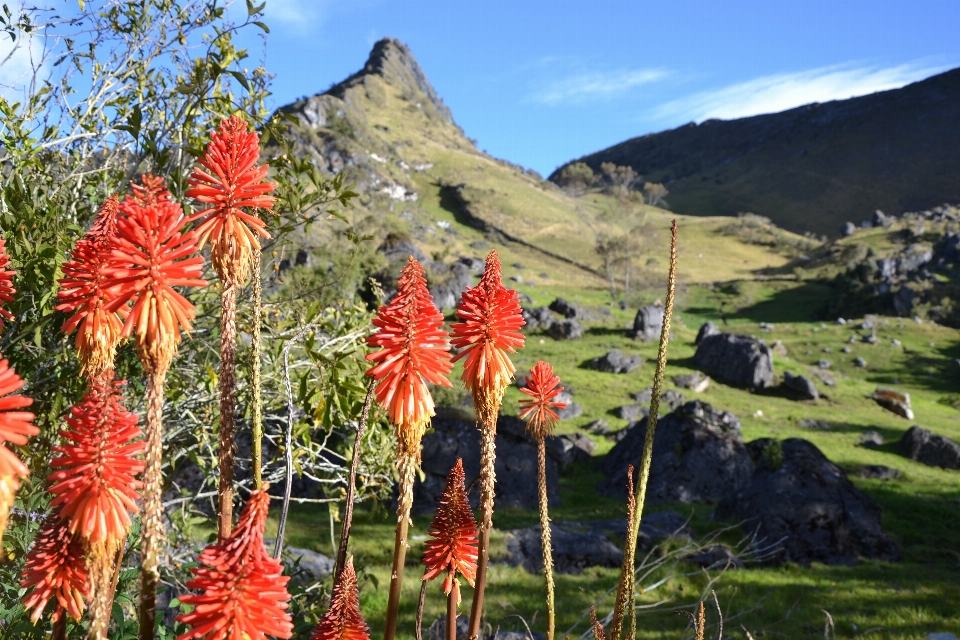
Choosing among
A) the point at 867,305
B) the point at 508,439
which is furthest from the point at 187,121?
the point at 867,305

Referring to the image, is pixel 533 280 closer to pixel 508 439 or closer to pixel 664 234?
pixel 664 234

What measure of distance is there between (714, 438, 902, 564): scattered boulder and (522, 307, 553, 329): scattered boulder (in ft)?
95.4

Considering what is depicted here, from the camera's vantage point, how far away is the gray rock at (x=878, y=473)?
23359 mm

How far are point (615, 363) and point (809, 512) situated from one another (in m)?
21.2

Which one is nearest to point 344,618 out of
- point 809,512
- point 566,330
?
point 809,512

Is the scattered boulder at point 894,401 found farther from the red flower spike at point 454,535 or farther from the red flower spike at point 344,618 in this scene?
the red flower spike at point 344,618

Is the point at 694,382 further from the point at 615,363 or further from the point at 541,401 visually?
the point at 541,401

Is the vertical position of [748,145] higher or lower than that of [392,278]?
higher

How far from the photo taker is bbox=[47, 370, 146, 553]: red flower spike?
5.62ft

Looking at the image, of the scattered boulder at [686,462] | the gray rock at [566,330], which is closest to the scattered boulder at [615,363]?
the gray rock at [566,330]

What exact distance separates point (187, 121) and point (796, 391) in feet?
114

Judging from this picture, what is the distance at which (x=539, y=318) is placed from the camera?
47719 mm

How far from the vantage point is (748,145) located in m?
189

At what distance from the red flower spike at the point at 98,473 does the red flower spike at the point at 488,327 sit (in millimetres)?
1171
